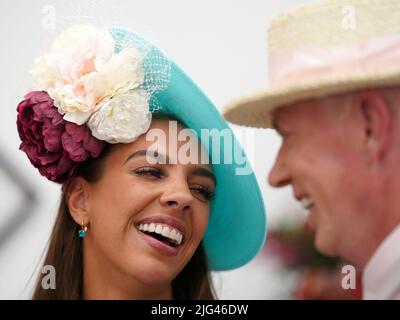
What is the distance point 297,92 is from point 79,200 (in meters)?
0.80

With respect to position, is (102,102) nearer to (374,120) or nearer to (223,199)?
(223,199)

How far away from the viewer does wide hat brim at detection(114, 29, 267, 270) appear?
1.54 metres

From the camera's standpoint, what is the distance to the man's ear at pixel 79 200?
1.62 meters

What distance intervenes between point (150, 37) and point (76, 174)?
0.47 m

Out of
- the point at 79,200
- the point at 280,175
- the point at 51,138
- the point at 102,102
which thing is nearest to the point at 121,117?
the point at 102,102

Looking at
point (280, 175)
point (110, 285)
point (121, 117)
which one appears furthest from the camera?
point (110, 285)

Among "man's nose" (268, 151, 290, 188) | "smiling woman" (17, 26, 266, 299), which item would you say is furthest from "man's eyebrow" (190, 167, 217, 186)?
"man's nose" (268, 151, 290, 188)

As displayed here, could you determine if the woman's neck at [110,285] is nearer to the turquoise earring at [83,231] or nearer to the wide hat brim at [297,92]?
the turquoise earring at [83,231]

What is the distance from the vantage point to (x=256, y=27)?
176 cm

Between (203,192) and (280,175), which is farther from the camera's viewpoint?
→ (203,192)

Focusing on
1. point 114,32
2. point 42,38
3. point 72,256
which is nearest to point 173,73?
point 114,32

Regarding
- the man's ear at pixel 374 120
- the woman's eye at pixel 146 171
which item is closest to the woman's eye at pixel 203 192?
the woman's eye at pixel 146 171

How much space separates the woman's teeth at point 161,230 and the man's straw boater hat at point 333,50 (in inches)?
18.9

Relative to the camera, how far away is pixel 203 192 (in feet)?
5.29
